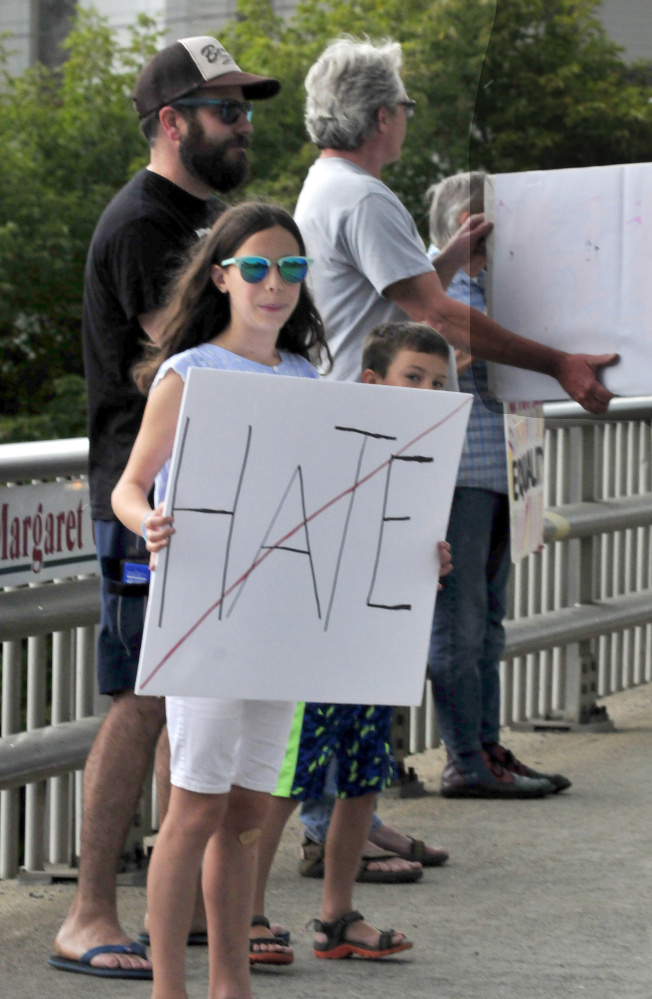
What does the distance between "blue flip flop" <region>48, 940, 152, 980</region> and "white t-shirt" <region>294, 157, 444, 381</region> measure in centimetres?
155

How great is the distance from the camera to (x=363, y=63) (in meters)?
4.39

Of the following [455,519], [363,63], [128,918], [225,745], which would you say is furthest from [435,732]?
[225,745]

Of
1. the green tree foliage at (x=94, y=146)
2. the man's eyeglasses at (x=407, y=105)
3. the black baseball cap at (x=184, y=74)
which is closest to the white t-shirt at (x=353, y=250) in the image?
the man's eyeglasses at (x=407, y=105)

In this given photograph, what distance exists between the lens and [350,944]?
3.76 m

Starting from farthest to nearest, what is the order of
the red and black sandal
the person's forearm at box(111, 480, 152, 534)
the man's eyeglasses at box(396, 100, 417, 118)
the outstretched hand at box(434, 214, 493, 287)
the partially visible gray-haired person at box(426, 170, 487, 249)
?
the partially visible gray-haired person at box(426, 170, 487, 249) → the man's eyeglasses at box(396, 100, 417, 118) → the outstretched hand at box(434, 214, 493, 287) → the red and black sandal → the person's forearm at box(111, 480, 152, 534)

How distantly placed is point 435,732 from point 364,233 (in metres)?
2.43

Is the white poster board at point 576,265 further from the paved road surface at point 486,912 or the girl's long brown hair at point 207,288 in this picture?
the paved road surface at point 486,912

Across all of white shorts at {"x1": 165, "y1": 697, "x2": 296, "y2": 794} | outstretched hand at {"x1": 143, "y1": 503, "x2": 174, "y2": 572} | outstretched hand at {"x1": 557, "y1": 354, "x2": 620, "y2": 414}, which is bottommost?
white shorts at {"x1": 165, "y1": 697, "x2": 296, "y2": 794}

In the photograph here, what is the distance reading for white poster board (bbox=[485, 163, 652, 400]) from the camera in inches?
88.9

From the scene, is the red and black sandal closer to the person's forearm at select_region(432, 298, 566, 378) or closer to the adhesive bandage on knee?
the adhesive bandage on knee

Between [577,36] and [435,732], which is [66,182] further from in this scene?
[577,36]

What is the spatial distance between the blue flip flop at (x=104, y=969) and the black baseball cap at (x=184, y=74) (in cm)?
195

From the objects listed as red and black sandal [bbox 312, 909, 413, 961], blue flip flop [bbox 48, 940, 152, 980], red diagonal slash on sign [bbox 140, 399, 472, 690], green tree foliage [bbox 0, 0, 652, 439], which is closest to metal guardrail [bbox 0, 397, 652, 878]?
blue flip flop [bbox 48, 940, 152, 980]

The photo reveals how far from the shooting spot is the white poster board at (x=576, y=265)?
2258 millimetres
